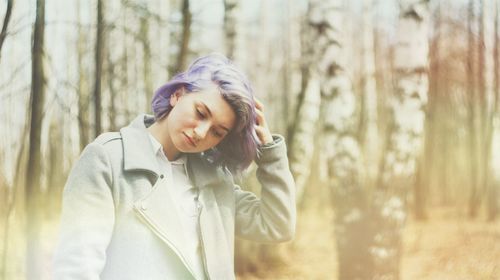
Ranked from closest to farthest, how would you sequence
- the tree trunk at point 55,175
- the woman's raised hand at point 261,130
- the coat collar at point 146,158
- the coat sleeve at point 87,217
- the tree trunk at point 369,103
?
the coat sleeve at point 87,217 < the coat collar at point 146,158 < the woman's raised hand at point 261,130 < the tree trunk at point 55,175 < the tree trunk at point 369,103

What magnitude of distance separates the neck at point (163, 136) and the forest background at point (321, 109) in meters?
0.44

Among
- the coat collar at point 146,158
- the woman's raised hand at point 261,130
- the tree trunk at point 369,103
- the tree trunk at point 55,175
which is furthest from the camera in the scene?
the tree trunk at point 369,103

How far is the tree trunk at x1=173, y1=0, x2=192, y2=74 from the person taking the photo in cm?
191

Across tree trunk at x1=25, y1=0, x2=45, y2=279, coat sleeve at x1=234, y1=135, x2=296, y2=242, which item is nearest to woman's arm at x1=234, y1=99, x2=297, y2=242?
coat sleeve at x1=234, y1=135, x2=296, y2=242

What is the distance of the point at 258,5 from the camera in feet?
6.33

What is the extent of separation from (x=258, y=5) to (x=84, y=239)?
0.98 m

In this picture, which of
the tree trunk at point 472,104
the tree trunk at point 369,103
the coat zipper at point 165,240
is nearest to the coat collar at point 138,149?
the coat zipper at point 165,240

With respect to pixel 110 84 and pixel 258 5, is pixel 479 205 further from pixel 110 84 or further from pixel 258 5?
pixel 110 84

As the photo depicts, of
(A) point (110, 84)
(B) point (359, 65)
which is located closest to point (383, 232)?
(B) point (359, 65)

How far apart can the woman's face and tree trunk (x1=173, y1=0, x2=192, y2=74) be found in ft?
1.61

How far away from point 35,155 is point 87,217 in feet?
2.18

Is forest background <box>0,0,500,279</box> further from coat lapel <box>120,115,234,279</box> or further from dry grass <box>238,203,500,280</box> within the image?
coat lapel <box>120,115,234,279</box>

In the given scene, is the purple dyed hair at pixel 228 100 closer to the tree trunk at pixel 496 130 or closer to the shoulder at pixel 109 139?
the shoulder at pixel 109 139

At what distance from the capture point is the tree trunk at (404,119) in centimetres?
197
